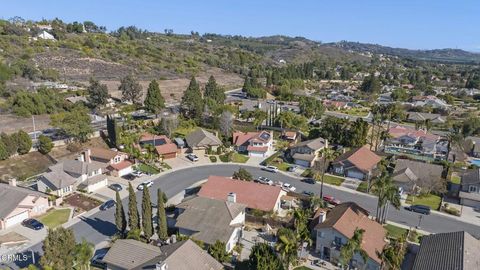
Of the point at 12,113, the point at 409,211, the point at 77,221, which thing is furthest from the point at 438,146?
the point at 12,113

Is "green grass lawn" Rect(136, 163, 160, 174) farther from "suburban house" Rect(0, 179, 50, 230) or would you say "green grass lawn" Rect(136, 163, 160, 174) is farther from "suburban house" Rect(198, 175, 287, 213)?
"suburban house" Rect(0, 179, 50, 230)

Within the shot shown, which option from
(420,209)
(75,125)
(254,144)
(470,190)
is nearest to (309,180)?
(420,209)

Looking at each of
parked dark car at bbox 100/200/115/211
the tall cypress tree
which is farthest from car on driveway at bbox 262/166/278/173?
the tall cypress tree

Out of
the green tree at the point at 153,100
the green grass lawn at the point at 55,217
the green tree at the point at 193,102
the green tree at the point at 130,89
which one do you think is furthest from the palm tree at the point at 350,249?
the green tree at the point at 130,89

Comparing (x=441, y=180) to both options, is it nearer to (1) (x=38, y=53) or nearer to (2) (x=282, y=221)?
(2) (x=282, y=221)

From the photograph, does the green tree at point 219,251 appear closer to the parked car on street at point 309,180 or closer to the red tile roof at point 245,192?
the red tile roof at point 245,192

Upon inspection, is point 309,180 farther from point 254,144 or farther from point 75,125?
point 75,125
